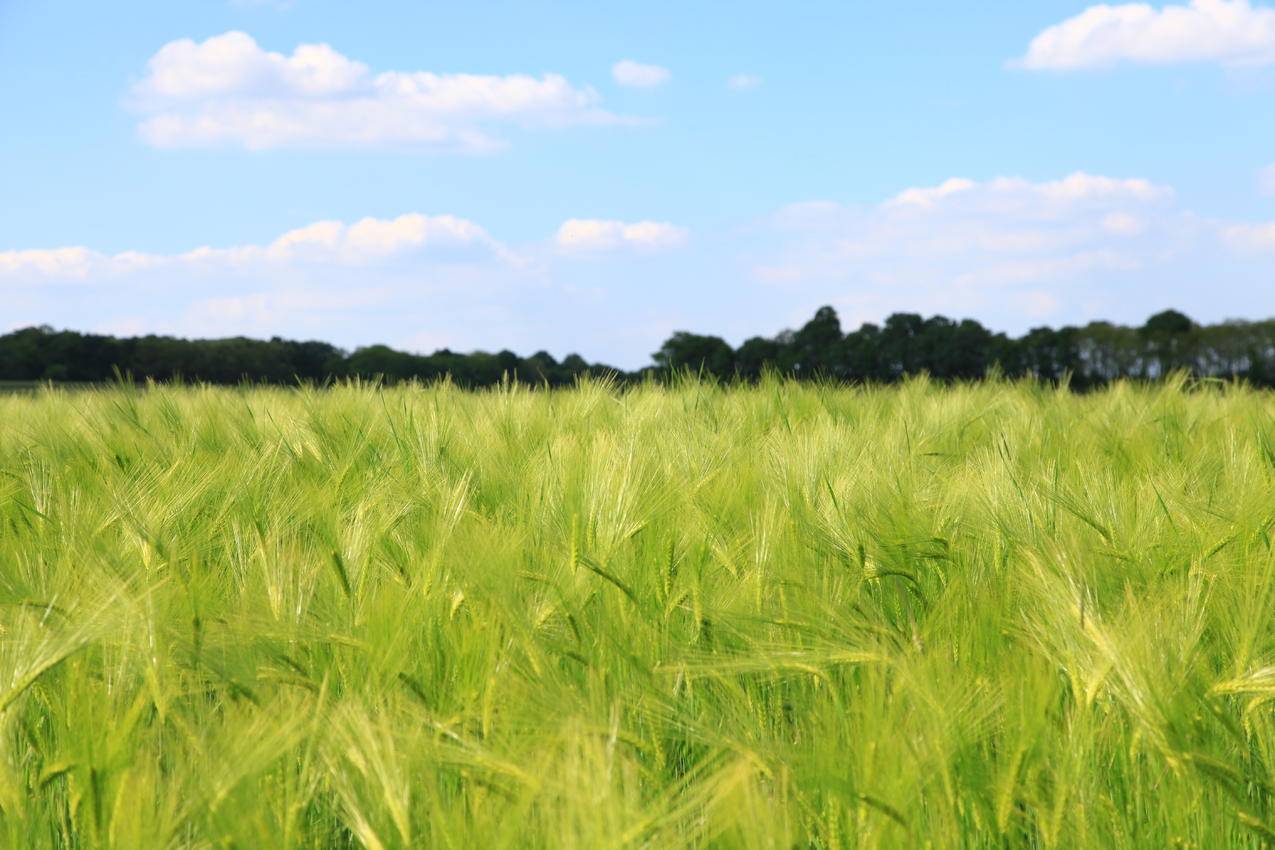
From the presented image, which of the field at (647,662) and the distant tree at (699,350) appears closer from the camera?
the field at (647,662)

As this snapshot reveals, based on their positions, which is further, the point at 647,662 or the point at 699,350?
the point at 699,350

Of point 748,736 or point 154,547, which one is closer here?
point 748,736

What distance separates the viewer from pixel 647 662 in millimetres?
964

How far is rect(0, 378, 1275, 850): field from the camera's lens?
727mm

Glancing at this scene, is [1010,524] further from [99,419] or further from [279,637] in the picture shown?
[99,419]

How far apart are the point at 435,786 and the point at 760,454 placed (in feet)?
4.77

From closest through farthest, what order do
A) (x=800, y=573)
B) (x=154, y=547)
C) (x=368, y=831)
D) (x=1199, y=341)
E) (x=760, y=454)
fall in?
(x=368, y=831), (x=800, y=573), (x=154, y=547), (x=760, y=454), (x=1199, y=341)

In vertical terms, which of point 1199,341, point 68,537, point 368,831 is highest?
Result: point 1199,341

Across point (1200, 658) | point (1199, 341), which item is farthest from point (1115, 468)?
point (1199, 341)

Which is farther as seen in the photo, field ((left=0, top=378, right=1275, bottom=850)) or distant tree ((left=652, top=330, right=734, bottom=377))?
distant tree ((left=652, top=330, right=734, bottom=377))

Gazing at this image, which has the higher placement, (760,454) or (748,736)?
(760,454)

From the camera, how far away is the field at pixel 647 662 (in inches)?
28.6

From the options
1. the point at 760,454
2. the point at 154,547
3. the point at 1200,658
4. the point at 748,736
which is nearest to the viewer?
the point at 748,736

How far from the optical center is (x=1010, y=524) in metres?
1.33
